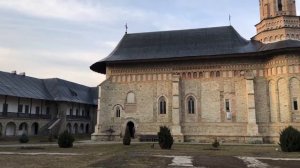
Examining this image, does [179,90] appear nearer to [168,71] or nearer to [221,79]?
[168,71]

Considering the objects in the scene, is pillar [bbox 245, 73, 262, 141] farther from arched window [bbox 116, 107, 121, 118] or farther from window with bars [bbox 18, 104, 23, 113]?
window with bars [bbox 18, 104, 23, 113]

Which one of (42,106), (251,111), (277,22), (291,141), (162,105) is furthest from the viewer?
(42,106)

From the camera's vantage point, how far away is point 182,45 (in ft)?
94.7

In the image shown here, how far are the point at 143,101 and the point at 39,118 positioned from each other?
1790 centimetres

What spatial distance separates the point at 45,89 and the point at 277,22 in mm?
31292

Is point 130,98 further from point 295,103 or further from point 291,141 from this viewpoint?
point 291,141

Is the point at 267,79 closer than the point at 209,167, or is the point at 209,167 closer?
the point at 209,167

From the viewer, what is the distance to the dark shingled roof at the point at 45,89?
3472cm

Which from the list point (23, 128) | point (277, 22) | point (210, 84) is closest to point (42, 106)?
point (23, 128)

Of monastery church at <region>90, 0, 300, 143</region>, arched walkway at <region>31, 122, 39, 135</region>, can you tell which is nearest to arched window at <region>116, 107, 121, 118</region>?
monastery church at <region>90, 0, 300, 143</region>

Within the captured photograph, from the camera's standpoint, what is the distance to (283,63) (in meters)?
24.7

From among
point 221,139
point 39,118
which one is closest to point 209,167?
point 221,139

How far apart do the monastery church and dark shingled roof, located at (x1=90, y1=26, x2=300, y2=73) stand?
3.5 inches

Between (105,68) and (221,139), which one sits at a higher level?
(105,68)
